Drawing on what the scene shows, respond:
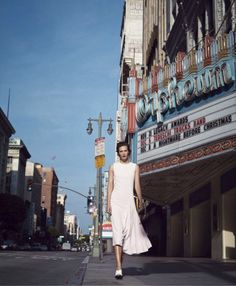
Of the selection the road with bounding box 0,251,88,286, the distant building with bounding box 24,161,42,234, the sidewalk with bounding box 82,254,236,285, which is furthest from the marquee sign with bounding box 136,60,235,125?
the distant building with bounding box 24,161,42,234

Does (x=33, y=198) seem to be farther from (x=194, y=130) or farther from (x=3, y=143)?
(x=194, y=130)

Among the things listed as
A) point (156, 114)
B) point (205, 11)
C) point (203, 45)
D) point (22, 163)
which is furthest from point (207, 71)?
point (22, 163)

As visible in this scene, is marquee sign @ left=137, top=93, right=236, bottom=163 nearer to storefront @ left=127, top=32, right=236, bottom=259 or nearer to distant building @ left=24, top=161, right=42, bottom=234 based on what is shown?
storefront @ left=127, top=32, right=236, bottom=259

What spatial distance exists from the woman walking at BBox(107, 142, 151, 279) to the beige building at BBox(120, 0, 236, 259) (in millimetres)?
6384

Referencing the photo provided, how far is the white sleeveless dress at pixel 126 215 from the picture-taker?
21.8ft

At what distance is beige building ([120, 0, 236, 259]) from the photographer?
Result: 13242 mm

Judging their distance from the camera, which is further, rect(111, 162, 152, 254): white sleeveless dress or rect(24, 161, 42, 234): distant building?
rect(24, 161, 42, 234): distant building

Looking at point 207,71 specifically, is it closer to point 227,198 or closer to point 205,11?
point 227,198

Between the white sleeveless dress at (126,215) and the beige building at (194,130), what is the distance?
21.2ft

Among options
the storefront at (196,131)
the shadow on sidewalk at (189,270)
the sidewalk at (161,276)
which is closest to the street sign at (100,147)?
the storefront at (196,131)

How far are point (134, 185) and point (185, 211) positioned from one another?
16577 mm

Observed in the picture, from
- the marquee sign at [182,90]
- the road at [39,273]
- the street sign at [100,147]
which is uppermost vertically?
the marquee sign at [182,90]

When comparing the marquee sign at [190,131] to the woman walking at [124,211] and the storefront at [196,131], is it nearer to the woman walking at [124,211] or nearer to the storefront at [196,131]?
the storefront at [196,131]

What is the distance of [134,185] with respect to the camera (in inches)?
276
